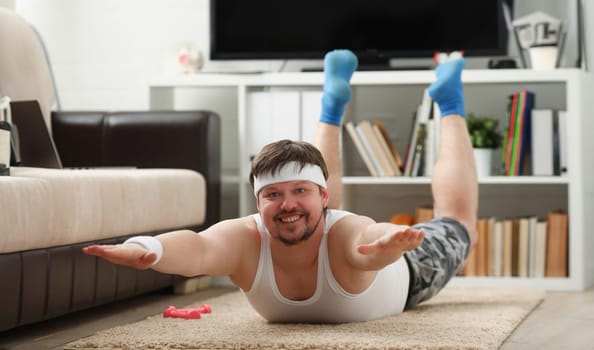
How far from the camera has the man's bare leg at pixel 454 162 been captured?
110 inches

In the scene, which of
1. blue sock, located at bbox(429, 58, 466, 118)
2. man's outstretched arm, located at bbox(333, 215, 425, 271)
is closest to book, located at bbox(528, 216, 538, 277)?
blue sock, located at bbox(429, 58, 466, 118)

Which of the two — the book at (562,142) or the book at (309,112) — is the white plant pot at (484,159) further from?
the book at (309,112)

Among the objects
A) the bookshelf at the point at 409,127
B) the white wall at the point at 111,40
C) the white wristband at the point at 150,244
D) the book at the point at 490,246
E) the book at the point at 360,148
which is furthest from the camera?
the white wall at the point at 111,40

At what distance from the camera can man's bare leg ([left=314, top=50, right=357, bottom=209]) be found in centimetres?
277

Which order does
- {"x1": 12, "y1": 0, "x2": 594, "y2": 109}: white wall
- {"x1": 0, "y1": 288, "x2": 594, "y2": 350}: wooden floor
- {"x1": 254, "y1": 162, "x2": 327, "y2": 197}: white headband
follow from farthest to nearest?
{"x1": 12, "y1": 0, "x2": 594, "y2": 109}: white wall → {"x1": 0, "y1": 288, "x2": 594, "y2": 350}: wooden floor → {"x1": 254, "y1": 162, "x2": 327, "y2": 197}: white headband

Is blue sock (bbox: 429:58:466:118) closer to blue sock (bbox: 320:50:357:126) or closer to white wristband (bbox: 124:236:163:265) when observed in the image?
blue sock (bbox: 320:50:357:126)

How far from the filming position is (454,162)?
2.85 meters

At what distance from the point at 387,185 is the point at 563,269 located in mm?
846

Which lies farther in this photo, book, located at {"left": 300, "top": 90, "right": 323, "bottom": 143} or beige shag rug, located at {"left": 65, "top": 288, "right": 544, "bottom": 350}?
book, located at {"left": 300, "top": 90, "right": 323, "bottom": 143}

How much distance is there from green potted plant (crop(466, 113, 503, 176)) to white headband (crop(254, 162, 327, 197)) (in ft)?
5.39

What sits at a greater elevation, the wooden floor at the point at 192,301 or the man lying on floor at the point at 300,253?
the man lying on floor at the point at 300,253

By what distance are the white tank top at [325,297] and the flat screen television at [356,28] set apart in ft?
5.23

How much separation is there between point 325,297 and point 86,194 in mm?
673

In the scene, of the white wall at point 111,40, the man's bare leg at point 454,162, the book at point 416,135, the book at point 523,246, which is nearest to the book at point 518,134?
the book at point 523,246
